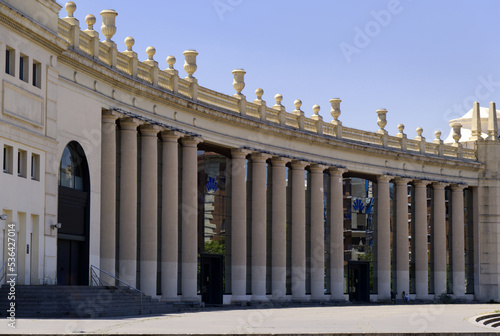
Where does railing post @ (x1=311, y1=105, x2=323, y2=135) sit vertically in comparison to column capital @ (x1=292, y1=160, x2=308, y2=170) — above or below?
above

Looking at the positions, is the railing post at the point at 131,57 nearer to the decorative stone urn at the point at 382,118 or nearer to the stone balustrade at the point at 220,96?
the stone balustrade at the point at 220,96

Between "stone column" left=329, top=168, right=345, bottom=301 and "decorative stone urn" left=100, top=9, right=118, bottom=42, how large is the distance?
26.4 metres

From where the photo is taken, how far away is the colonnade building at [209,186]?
46.6 meters

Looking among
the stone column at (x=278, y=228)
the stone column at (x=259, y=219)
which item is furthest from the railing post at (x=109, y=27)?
the stone column at (x=278, y=228)

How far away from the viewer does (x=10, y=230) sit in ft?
144

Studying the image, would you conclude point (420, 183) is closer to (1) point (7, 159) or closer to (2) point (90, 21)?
(2) point (90, 21)

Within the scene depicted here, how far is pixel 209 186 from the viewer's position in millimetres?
68188

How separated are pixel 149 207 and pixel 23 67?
14005mm

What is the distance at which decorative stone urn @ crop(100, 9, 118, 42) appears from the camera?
54.9m

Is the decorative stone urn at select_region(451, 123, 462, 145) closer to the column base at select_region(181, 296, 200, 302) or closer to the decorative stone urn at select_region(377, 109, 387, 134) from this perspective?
the decorative stone urn at select_region(377, 109, 387, 134)

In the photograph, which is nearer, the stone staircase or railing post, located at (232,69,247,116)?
the stone staircase

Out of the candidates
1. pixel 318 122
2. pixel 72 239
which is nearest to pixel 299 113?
pixel 318 122

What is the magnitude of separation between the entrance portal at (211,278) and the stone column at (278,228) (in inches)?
175

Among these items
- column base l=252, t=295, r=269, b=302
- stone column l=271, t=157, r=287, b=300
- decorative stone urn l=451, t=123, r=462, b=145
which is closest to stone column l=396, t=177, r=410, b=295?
decorative stone urn l=451, t=123, r=462, b=145
